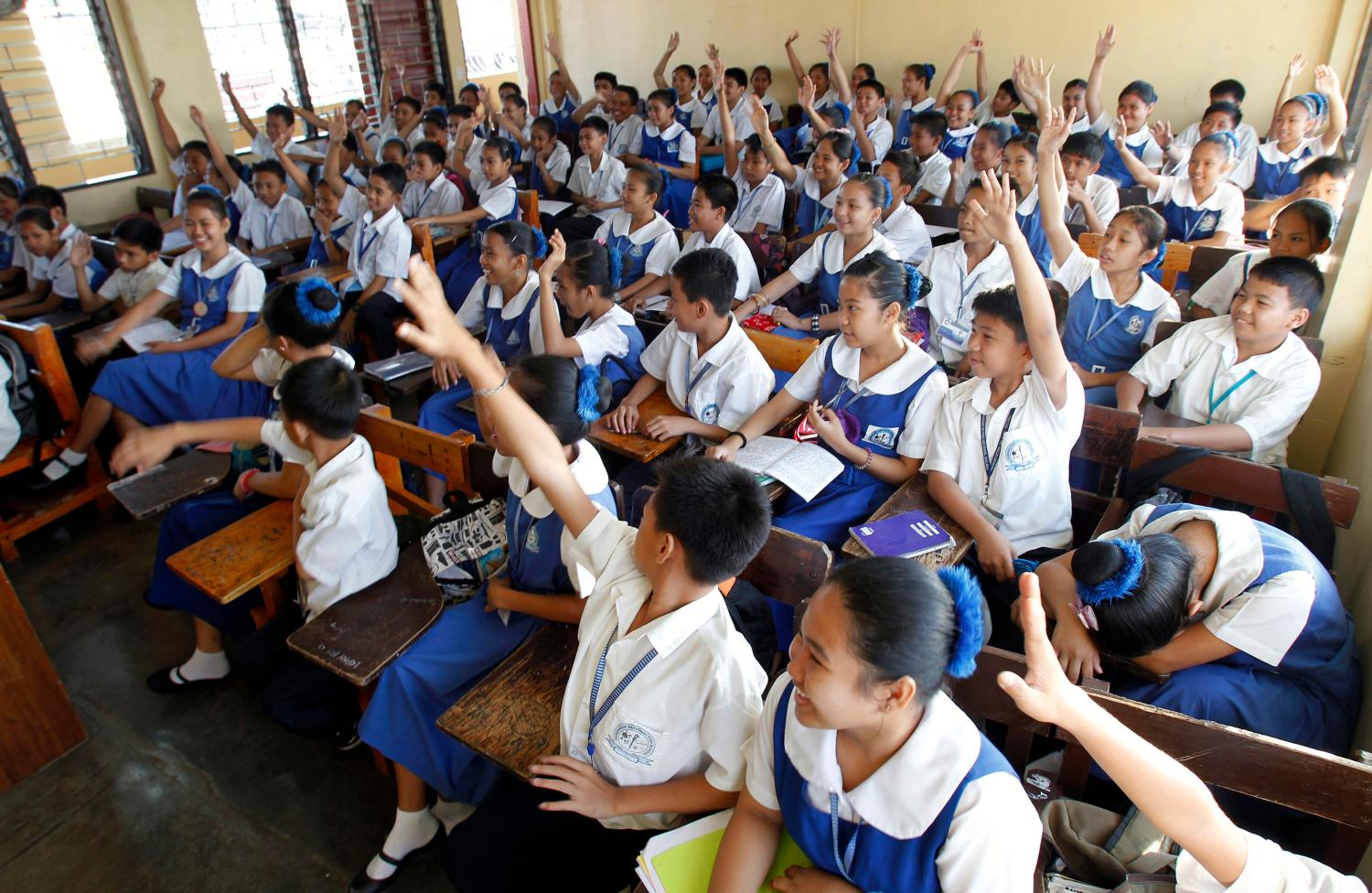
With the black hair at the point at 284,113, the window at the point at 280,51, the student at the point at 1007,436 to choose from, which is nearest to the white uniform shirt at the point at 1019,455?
the student at the point at 1007,436

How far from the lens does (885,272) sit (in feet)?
8.15

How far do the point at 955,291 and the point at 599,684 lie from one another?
274cm

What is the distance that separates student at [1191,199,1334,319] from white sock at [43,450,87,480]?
15.1 feet

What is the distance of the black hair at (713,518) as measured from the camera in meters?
1.39

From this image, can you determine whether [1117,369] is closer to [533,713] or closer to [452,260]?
[533,713]

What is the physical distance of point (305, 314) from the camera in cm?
270

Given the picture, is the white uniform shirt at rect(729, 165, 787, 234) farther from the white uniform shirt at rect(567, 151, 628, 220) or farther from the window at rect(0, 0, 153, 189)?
the window at rect(0, 0, 153, 189)

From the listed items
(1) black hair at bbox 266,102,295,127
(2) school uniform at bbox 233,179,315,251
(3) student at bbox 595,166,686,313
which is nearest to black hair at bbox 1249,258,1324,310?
(3) student at bbox 595,166,686,313

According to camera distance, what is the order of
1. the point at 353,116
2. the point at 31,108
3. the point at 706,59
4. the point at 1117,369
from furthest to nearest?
1. the point at 706,59
2. the point at 353,116
3. the point at 31,108
4. the point at 1117,369

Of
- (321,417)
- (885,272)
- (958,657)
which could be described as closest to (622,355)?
(885,272)

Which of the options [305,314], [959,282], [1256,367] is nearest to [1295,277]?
[1256,367]

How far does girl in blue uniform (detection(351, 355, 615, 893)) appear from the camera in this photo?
6.15 ft

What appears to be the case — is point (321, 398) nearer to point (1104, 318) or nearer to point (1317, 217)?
point (1104, 318)

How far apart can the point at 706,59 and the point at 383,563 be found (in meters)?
8.69
